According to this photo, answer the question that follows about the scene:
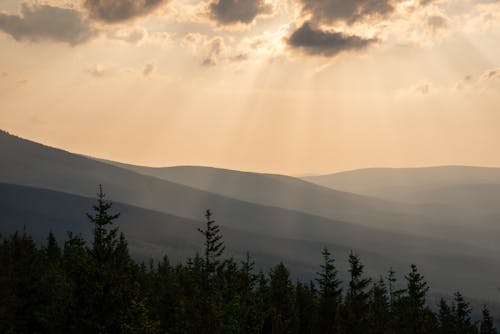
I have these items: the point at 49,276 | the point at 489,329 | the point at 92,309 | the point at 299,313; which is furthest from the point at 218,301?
the point at 489,329

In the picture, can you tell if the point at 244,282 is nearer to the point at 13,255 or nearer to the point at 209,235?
the point at 209,235

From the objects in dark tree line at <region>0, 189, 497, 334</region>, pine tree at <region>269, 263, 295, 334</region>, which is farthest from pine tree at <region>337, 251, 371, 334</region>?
pine tree at <region>269, 263, 295, 334</region>

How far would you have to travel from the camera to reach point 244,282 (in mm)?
45250

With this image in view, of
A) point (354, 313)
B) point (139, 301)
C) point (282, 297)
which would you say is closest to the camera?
point (139, 301)

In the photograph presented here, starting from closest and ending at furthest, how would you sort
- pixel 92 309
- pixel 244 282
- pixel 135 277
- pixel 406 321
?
pixel 92 309 → pixel 406 321 → pixel 244 282 → pixel 135 277

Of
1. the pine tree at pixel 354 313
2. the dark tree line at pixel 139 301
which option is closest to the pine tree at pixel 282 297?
the dark tree line at pixel 139 301

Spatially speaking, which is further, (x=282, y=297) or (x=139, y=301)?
(x=282, y=297)

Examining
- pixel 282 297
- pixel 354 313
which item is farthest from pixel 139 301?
pixel 282 297

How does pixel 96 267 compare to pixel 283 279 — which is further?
pixel 283 279

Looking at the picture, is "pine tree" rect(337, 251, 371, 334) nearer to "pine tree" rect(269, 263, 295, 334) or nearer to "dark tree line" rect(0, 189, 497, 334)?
"dark tree line" rect(0, 189, 497, 334)

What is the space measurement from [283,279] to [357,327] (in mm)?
14867

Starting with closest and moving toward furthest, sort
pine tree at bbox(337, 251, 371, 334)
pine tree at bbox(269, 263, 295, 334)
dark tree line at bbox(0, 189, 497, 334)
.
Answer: dark tree line at bbox(0, 189, 497, 334) < pine tree at bbox(337, 251, 371, 334) < pine tree at bbox(269, 263, 295, 334)

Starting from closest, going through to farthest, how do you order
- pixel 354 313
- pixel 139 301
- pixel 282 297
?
pixel 139 301 → pixel 354 313 → pixel 282 297

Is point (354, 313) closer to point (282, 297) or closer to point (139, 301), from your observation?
point (282, 297)
